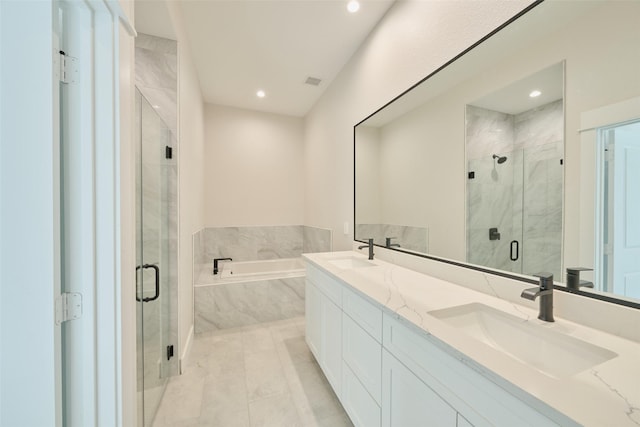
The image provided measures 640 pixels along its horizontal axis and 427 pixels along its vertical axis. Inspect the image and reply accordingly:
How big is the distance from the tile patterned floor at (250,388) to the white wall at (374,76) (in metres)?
1.21

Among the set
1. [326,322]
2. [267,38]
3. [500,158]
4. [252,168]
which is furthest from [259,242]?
[500,158]

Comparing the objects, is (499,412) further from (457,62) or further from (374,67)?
(374,67)

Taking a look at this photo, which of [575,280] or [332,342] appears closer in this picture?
[575,280]

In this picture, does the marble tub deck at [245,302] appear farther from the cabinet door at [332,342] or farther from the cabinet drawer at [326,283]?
the cabinet door at [332,342]

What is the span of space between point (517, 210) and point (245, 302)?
2646mm

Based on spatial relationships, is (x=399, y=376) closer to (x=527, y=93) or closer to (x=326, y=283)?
(x=326, y=283)

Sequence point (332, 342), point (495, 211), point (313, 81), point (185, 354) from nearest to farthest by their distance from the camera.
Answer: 1. point (495, 211)
2. point (332, 342)
3. point (185, 354)
4. point (313, 81)

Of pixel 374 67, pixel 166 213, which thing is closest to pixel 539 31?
pixel 374 67

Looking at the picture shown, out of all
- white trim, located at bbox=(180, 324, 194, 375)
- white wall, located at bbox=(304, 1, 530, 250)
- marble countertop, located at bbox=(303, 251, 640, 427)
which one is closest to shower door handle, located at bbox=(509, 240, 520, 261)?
marble countertop, located at bbox=(303, 251, 640, 427)

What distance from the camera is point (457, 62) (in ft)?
4.45

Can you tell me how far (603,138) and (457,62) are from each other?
2.65ft

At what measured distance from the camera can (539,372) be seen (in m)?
0.60

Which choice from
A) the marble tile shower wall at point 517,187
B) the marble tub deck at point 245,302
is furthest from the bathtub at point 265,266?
the marble tile shower wall at point 517,187

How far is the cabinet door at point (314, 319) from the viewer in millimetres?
1860
